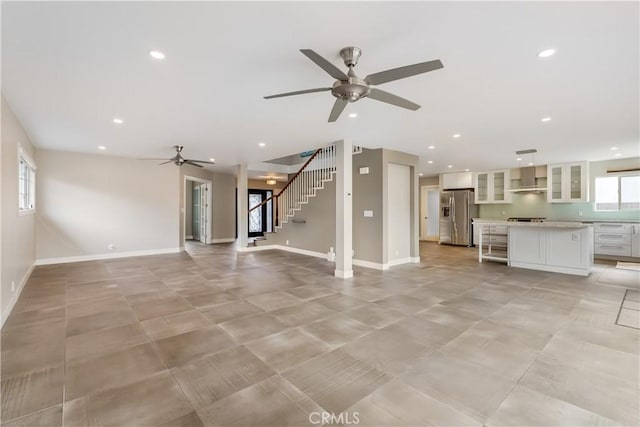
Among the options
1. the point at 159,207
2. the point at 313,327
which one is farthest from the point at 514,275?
the point at 159,207

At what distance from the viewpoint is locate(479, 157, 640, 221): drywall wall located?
7695mm

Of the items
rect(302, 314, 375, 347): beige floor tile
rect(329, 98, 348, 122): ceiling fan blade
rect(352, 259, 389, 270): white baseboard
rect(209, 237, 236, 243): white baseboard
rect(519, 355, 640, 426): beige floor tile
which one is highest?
rect(329, 98, 348, 122): ceiling fan blade

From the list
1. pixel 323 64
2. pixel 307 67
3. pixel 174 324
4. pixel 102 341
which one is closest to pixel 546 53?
pixel 323 64

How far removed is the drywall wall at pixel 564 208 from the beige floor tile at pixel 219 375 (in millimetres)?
9985

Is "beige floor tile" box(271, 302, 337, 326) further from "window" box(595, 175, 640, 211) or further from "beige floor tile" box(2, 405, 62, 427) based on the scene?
"window" box(595, 175, 640, 211)

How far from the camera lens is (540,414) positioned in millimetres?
1820

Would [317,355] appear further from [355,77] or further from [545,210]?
[545,210]

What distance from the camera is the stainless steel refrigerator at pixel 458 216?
1023cm

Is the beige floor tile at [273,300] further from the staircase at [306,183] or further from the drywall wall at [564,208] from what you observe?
the drywall wall at [564,208]

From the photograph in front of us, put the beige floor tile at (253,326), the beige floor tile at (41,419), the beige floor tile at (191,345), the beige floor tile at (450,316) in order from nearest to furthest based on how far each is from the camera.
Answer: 1. the beige floor tile at (41,419)
2. the beige floor tile at (191,345)
3. the beige floor tile at (253,326)
4. the beige floor tile at (450,316)

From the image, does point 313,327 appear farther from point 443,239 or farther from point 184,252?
point 443,239

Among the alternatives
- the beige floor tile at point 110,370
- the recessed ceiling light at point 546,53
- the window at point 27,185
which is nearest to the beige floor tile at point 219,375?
the beige floor tile at point 110,370

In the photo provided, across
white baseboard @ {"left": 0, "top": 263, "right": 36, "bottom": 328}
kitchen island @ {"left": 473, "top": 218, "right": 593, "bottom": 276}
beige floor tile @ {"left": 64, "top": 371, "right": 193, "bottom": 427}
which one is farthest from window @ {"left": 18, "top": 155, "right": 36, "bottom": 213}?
kitchen island @ {"left": 473, "top": 218, "right": 593, "bottom": 276}

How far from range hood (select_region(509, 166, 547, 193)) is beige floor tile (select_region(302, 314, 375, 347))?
330 inches
